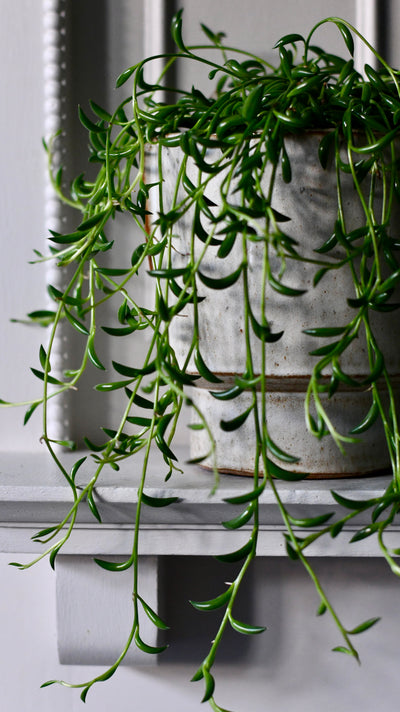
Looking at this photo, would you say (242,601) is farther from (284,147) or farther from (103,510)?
(284,147)

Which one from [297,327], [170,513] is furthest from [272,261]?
[170,513]

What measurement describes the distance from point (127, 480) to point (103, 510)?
3cm

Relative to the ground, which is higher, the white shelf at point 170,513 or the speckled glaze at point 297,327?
the speckled glaze at point 297,327

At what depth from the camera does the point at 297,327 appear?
0.40 m

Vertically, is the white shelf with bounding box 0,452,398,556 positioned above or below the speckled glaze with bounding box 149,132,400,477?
→ below

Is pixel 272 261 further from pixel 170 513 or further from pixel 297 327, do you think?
pixel 170 513

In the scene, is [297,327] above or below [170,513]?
above

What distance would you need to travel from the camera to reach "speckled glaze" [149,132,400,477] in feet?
1.30

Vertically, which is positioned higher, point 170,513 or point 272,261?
point 272,261

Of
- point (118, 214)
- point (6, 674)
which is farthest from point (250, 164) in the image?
point (6, 674)

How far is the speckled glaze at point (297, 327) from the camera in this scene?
396mm

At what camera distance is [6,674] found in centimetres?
52

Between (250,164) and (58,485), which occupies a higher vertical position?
(250,164)

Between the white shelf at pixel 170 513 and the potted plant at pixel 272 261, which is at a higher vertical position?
the potted plant at pixel 272 261
